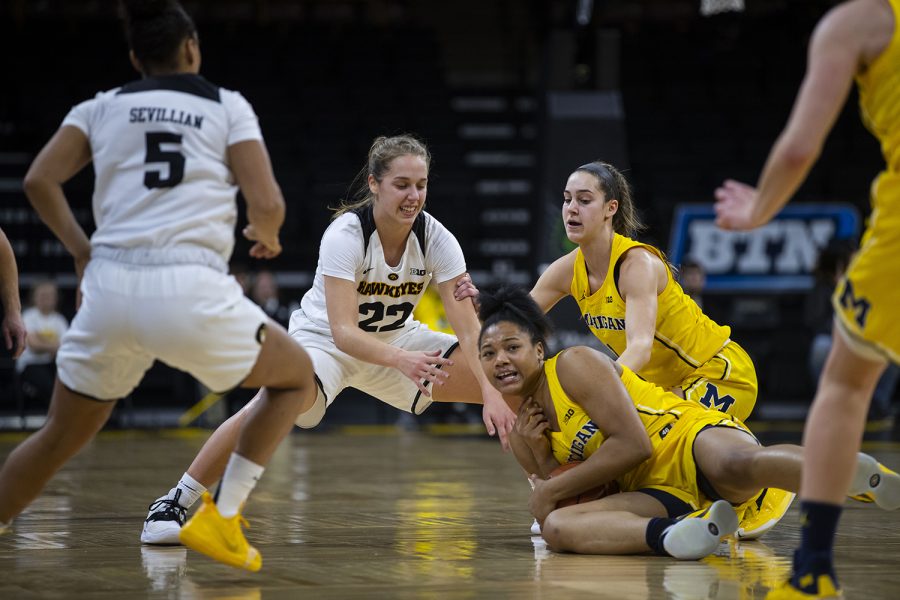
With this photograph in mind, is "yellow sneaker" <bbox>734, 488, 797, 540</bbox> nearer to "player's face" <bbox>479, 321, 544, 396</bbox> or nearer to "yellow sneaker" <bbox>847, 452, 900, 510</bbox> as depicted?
"yellow sneaker" <bbox>847, 452, 900, 510</bbox>

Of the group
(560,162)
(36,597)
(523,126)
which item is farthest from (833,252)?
(36,597)

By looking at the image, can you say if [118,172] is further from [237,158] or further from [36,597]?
[36,597]

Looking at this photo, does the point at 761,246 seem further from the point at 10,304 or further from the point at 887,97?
the point at 887,97

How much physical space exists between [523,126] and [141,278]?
44.1 feet

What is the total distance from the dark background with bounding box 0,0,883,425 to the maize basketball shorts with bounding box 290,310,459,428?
22.2 ft

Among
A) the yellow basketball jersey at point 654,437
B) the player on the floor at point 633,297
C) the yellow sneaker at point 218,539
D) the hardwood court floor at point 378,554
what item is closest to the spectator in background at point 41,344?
the hardwood court floor at point 378,554

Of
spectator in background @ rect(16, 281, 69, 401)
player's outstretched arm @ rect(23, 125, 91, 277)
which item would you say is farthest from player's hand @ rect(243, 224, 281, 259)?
spectator in background @ rect(16, 281, 69, 401)

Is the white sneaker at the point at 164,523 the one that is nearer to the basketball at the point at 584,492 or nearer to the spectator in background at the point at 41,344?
the basketball at the point at 584,492

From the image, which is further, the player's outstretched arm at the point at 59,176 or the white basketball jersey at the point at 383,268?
the white basketball jersey at the point at 383,268

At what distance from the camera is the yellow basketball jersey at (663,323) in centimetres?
496

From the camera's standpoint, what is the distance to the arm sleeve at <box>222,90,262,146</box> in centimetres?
354

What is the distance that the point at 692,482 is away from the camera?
169 inches

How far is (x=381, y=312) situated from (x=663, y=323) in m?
1.15

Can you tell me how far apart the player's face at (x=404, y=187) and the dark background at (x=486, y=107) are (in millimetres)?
7093
